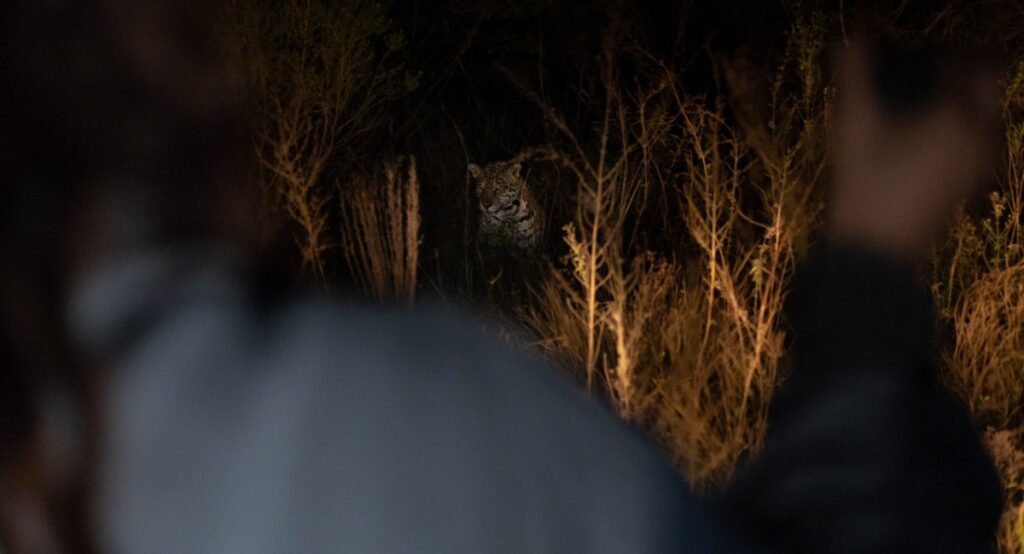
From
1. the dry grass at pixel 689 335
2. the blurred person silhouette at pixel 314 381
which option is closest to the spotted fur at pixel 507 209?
the dry grass at pixel 689 335

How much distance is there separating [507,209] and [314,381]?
499 cm

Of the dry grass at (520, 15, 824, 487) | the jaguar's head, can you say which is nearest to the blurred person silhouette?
the dry grass at (520, 15, 824, 487)

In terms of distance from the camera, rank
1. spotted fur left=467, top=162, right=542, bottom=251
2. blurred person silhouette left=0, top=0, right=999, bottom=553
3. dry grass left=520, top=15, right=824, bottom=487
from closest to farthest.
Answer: blurred person silhouette left=0, top=0, right=999, bottom=553 < dry grass left=520, top=15, right=824, bottom=487 < spotted fur left=467, top=162, right=542, bottom=251

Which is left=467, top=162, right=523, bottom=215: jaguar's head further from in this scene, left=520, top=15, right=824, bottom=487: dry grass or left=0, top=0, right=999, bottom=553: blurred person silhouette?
left=0, top=0, right=999, bottom=553: blurred person silhouette

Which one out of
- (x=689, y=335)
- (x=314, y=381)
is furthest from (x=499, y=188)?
(x=314, y=381)

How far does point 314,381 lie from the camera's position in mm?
508

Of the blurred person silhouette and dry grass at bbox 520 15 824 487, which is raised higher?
the blurred person silhouette

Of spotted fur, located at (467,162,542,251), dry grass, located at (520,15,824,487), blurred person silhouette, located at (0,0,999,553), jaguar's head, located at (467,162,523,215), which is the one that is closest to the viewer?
blurred person silhouette, located at (0,0,999,553)

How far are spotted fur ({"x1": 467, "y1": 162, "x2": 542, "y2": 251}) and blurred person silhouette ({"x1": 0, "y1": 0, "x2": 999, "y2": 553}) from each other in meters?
4.57

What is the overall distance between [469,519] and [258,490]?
0.27 ft

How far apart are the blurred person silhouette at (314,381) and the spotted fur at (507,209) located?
4.57m

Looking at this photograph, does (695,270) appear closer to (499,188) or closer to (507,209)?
(507,209)

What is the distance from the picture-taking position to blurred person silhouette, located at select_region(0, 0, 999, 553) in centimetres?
50

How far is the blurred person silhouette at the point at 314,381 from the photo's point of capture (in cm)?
50
